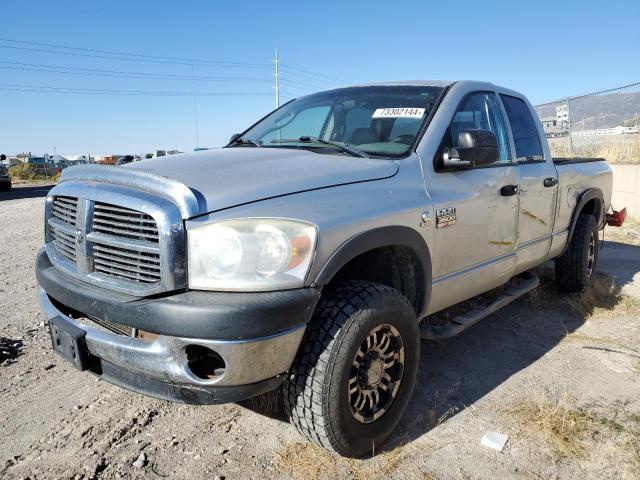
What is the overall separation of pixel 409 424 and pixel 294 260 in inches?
49.1

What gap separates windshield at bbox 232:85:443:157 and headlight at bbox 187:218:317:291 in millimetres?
1012

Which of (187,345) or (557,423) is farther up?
(187,345)

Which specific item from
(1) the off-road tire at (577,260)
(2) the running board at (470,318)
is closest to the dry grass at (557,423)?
(2) the running board at (470,318)

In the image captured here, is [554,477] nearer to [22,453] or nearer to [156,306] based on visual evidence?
[156,306]

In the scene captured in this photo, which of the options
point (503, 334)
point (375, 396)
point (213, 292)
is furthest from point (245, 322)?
point (503, 334)

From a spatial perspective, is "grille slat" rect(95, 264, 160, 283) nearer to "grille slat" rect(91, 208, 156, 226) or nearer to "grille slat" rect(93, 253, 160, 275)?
"grille slat" rect(93, 253, 160, 275)

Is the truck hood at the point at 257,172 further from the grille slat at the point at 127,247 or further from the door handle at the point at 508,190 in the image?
the door handle at the point at 508,190

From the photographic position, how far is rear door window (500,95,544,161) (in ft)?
12.6

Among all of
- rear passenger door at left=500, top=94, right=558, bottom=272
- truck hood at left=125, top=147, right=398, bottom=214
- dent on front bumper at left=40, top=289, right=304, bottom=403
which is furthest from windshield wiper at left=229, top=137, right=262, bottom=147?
rear passenger door at left=500, top=94, right=558, bottom=272

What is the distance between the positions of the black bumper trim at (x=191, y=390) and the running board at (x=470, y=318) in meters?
1.23

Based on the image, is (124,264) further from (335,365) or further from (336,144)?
(336,144)

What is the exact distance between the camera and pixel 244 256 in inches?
77.8

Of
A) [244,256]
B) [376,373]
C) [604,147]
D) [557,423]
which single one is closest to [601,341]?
[557,423]

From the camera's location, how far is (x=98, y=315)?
2.15m
